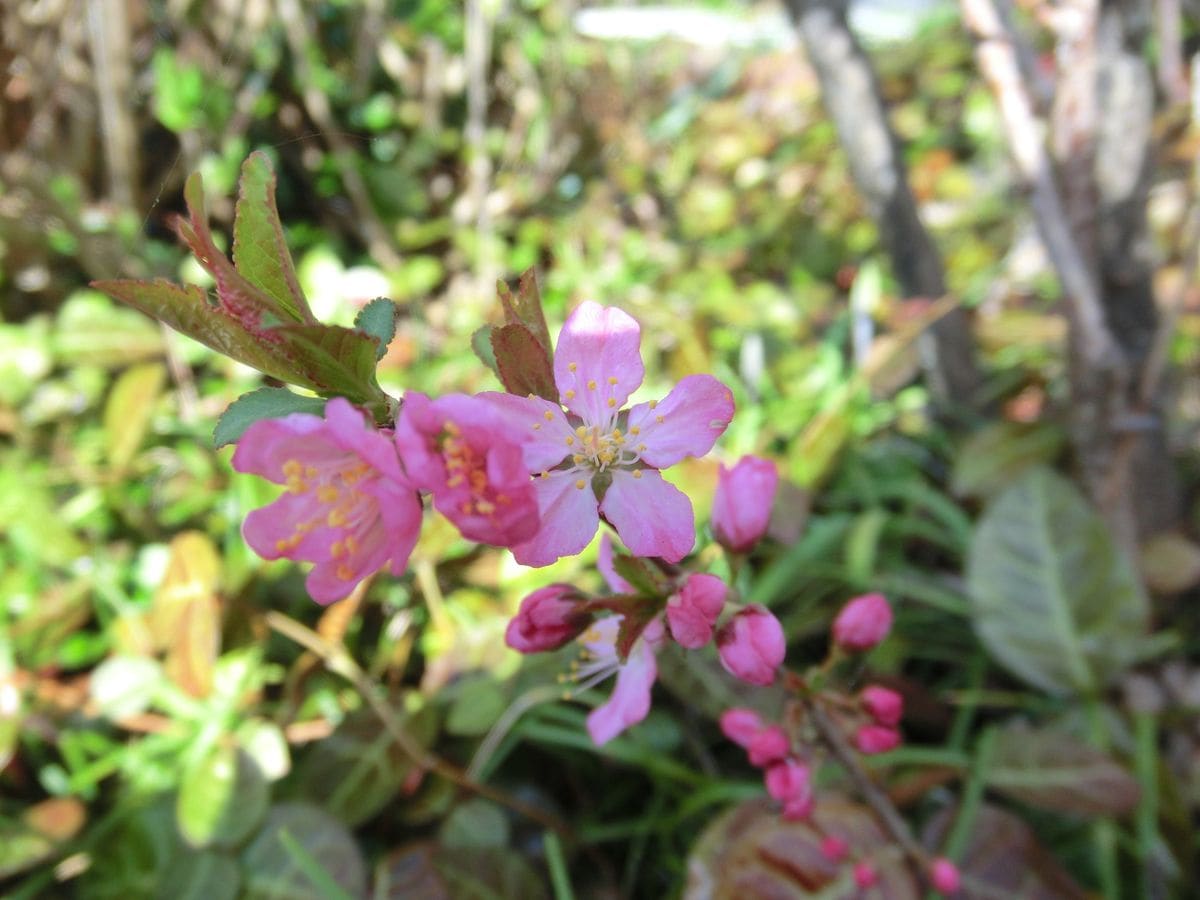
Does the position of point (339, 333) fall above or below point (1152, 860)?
above

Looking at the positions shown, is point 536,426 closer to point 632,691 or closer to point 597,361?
point 597,361

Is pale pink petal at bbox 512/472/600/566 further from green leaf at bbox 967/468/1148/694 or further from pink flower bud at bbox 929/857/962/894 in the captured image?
green leaf at bbox 967/468/1148/694

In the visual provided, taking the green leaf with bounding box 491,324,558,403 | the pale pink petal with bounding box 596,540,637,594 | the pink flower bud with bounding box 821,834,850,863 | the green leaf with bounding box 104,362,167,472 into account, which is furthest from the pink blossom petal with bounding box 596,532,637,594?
the green leaf with bounding box 104,362,167,472

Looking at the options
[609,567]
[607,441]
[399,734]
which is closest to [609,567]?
[609,567]

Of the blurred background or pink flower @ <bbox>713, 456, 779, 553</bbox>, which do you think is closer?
pink flower @ <bbox>713, 456, 779, 553</bbox>

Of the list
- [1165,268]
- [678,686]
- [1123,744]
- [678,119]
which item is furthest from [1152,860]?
[678,119]

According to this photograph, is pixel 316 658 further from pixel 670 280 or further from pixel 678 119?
pixel 678 119

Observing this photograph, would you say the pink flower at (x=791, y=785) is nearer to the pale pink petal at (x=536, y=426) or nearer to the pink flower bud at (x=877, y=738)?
the pink flower bud at (x=877, y=738)
